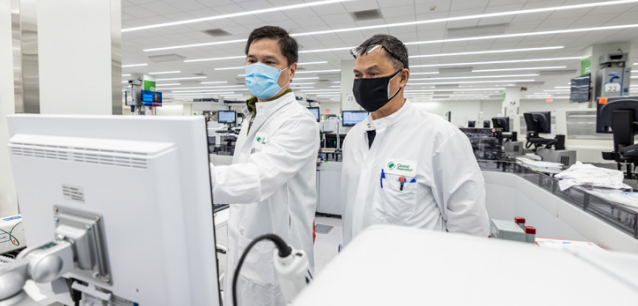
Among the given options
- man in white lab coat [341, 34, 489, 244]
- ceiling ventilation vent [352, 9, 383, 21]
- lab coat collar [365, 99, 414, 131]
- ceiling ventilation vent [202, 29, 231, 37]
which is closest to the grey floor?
man in white lab coat [341, 34, 489, 244]

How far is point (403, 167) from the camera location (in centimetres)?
125

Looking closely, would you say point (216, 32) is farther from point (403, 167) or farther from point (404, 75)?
point (403, 167)

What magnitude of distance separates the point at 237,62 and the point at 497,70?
890cm

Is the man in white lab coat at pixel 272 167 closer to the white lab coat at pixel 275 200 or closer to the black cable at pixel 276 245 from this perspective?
the white lab coat at pixel 275 200

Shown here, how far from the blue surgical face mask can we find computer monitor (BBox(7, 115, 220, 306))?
2.75 feet

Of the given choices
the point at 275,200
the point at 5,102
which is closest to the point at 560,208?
the point at 275,200

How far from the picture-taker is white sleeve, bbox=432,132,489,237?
1227 millimetres

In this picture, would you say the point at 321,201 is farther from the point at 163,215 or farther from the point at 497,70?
the point at 497,70

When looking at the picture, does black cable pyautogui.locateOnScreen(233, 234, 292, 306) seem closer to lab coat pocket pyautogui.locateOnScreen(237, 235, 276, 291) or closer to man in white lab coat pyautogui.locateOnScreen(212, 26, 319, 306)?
man in white lab coat pyautogui.locateOnScreen(212, 26, 319, 306)

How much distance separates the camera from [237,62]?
1016cm

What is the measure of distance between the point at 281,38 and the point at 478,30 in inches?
261

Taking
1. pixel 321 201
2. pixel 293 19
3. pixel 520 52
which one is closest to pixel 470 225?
pixel 321 201

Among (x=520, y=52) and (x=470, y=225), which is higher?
(x=520, y=52)

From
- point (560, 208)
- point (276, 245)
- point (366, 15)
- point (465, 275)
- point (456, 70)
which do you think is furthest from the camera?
point (456, 70)
